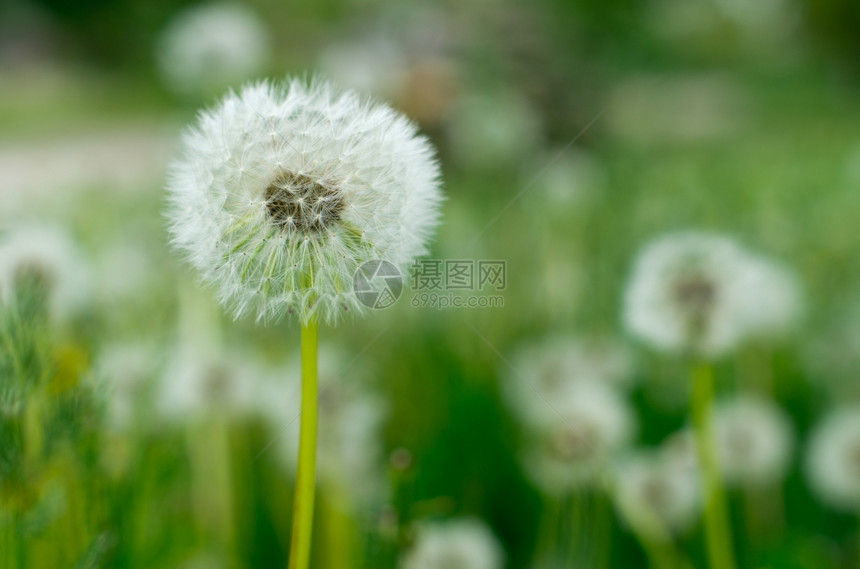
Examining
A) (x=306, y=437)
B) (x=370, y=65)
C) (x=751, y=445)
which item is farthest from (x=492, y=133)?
(x=306, y=437)

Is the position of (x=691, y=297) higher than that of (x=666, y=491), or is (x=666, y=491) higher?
(x=691, y=297)

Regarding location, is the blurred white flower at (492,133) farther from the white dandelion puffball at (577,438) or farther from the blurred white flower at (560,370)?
the white dandelion puffball at (577,438)

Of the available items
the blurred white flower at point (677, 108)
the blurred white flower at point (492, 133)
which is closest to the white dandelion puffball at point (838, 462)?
the blurred white flower at point (492, 133)

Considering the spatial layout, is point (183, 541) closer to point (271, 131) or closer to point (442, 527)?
point (442, 527)

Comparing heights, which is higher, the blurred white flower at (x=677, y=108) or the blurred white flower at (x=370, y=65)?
the blurred white flower at (x=677, y=108)

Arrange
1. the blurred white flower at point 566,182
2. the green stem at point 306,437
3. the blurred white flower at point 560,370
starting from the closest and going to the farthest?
the green stem at point 306,437
the blurred white flower at point 560,370
the blurred white flower at point 566,182

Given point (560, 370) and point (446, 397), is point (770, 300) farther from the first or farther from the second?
point (446, 397)

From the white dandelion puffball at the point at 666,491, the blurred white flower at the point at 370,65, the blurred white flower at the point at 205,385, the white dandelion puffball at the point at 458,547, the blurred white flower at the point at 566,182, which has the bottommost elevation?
the white dandelion puffball at the point at 458,547
